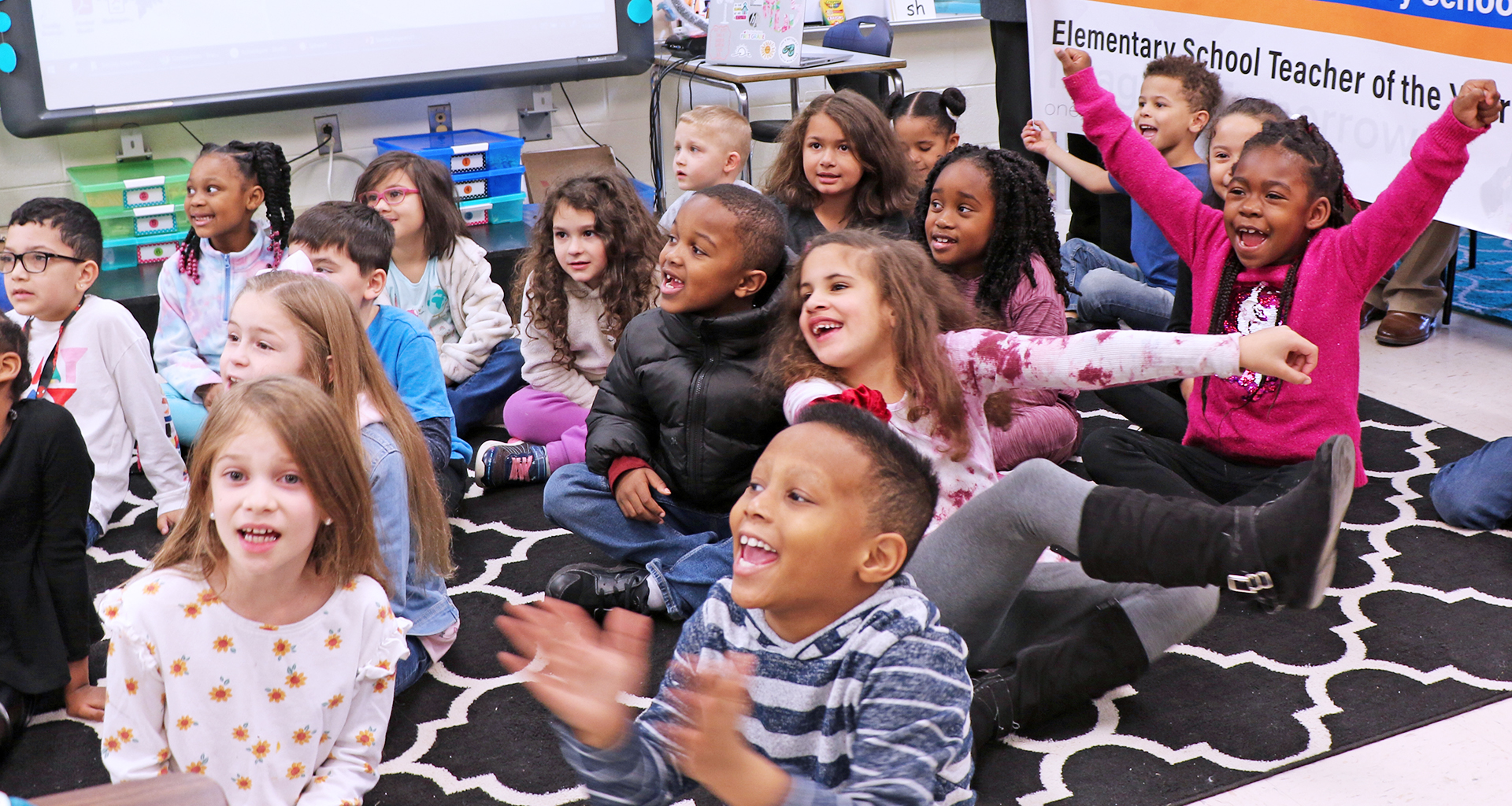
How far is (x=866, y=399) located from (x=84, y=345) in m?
1.44

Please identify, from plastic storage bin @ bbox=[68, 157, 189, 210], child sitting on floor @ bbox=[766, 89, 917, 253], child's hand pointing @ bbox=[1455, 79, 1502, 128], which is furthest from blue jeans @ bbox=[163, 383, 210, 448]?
child's hand pointing @ bbox=[1455, 79, 1502, 128]

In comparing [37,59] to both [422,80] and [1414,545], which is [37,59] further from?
[1414,545]

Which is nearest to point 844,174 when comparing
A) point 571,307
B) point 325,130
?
point 571,307

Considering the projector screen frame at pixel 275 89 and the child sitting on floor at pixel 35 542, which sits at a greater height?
the projector screen frame at pixel 275 89

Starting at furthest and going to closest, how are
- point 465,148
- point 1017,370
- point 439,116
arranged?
point 439,116
point 465,148
point 1017,370

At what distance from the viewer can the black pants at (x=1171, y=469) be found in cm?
206

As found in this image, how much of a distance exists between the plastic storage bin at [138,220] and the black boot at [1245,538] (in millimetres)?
3202

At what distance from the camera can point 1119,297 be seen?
3.06 metres

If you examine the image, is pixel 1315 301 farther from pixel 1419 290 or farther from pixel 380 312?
pixel 380 312

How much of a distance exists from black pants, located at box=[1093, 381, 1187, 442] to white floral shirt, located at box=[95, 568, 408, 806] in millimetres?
1656

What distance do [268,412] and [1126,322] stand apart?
2303 mm

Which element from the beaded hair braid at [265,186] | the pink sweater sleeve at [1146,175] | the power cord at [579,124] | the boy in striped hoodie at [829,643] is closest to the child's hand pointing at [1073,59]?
the pink sweater sleeve at [1146,175]

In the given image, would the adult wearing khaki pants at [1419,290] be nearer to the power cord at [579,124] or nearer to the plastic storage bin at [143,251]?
the power cord at [579,124]

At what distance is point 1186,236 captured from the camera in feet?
7.60
